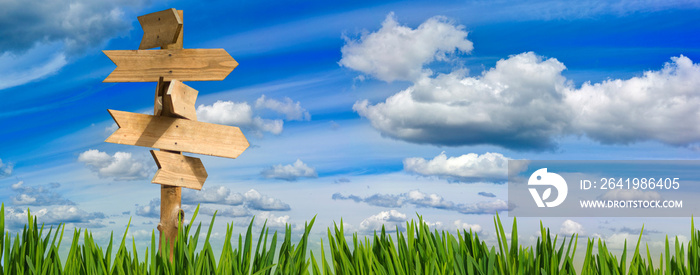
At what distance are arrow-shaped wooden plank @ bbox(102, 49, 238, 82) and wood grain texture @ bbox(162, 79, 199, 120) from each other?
130mm

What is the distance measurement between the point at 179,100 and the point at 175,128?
28cm

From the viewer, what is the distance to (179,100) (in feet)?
16.2

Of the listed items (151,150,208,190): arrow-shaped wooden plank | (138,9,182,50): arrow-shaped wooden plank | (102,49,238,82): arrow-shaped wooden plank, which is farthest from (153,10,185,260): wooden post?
(138,9,182,50): arrow-shaped wooden plank

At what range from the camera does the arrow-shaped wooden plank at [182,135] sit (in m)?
4.93

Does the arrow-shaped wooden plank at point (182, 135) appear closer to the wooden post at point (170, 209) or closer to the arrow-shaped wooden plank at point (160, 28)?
the wooden post at point (170, 209)

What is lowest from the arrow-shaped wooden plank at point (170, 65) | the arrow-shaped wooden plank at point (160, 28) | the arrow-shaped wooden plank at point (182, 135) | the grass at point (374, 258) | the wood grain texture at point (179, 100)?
the grass at point (374, 258)

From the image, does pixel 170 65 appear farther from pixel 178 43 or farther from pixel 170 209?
pixel 170 209

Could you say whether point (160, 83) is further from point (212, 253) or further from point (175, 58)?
point (212, 253)

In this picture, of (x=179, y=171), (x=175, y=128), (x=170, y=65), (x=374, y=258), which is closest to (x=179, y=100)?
(x=175, y=128)

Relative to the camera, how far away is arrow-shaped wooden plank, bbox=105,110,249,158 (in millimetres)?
4926

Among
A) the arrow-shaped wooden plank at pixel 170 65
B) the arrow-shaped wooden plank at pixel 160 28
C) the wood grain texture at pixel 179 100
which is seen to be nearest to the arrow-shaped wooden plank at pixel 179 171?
the wood grain texture at pixel 179 100

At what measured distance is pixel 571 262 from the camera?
11.2ft

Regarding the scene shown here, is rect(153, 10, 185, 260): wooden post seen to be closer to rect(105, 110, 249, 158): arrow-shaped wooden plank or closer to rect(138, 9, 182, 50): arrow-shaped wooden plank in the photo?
rect(105, 110, 249, 158): arrow-shaped wooden plank

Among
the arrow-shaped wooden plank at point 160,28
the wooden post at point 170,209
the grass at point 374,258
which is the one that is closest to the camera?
the grass at point 374,258
